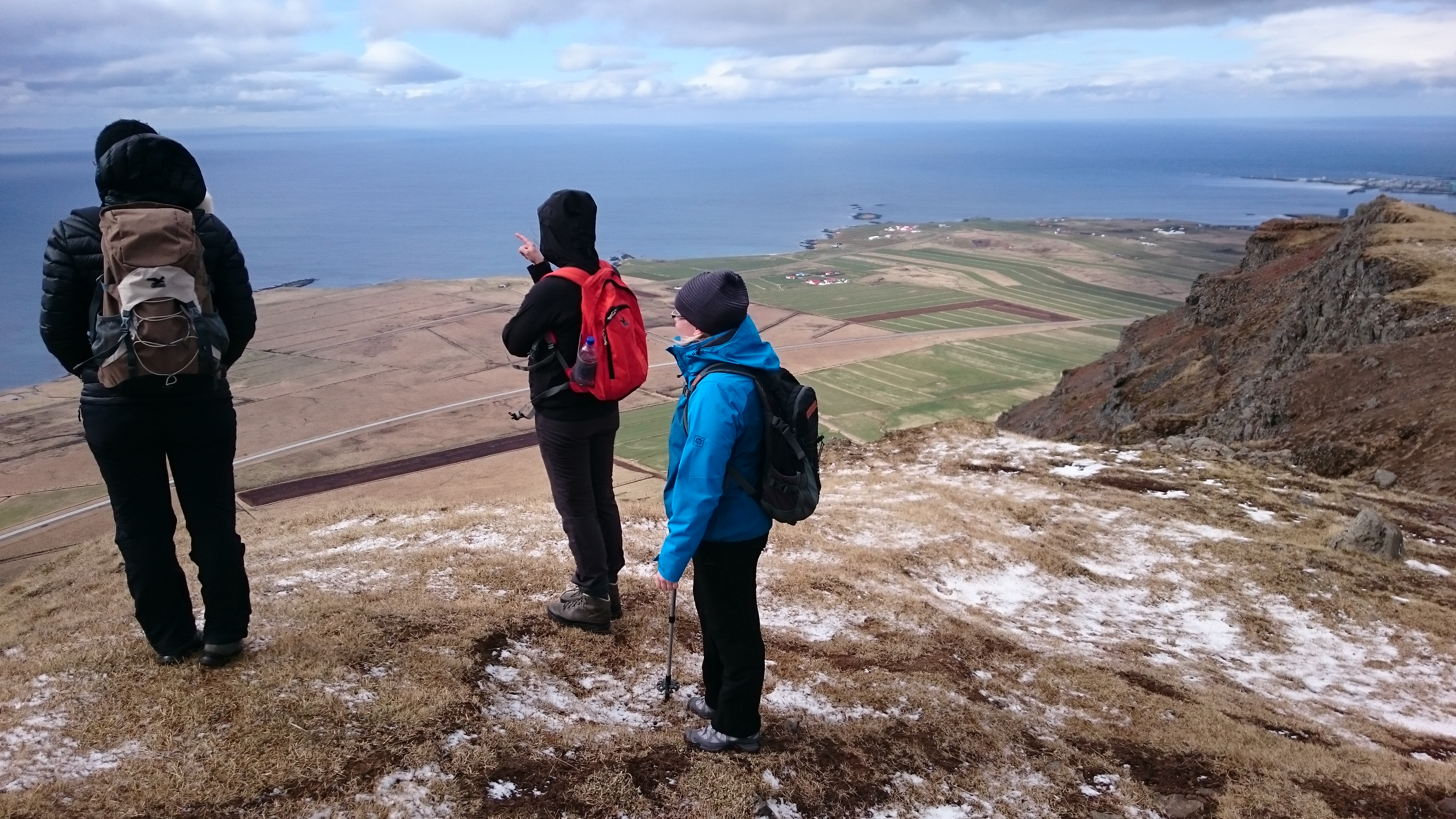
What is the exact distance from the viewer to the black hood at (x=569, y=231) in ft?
21.1

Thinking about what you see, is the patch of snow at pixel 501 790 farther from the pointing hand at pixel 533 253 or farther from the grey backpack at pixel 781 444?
the pointing hand at pixel 533 253

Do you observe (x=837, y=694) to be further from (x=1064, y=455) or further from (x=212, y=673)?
(x=1064, y=455)

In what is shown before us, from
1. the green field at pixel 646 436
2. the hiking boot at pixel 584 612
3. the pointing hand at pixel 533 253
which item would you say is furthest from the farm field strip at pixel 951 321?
the pointing hand at pixel 533 253

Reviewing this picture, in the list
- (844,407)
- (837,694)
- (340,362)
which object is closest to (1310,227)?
(844,407)

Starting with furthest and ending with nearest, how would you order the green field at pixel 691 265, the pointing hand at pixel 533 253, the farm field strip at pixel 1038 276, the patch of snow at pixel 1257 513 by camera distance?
the green field at pixel 691 265, the farm field strip at pixel 1038 276, the patch of snow at pixel 1257 513, the pointing hand at pixel 533 253

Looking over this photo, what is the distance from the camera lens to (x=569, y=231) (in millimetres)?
6453

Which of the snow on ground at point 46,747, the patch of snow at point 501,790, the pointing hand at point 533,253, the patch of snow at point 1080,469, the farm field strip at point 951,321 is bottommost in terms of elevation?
the farm field strip at point 951,321

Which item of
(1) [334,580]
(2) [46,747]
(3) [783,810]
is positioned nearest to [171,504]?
(2) [46,747]

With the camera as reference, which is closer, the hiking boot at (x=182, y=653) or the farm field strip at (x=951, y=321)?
the hiking boot at (x=182, y=653)

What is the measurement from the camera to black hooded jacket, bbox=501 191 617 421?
250 inches

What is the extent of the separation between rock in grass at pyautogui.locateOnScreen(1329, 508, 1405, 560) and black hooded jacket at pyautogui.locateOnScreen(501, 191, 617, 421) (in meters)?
12.3

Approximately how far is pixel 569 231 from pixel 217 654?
13.2 feet

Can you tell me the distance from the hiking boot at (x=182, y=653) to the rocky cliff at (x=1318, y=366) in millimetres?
19749

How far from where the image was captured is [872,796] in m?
5.60
